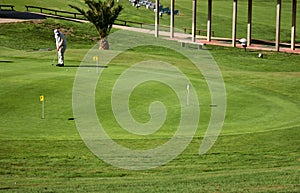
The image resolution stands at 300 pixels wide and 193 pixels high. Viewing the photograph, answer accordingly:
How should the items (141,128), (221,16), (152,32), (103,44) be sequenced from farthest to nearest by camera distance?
(221,16)
(152,32)
(103,44)
(141,128)

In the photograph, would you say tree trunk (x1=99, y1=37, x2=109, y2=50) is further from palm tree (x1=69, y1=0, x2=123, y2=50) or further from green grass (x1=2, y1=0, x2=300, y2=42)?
green grass (x1=2, y1=0, x2=300, y2=42)

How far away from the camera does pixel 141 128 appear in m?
27.9

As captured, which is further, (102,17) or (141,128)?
(102,17)

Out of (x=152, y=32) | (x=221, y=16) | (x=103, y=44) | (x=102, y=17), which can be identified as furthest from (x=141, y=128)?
(x=221, y=16)

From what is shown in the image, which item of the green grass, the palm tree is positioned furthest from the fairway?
the green grass

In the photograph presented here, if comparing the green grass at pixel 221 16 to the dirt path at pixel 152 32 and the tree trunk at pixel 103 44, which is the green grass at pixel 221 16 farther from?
the tree trunk at pixel 103 44

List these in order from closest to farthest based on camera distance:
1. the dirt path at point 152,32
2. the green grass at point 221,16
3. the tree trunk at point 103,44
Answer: the tree trunk at point 103,44
the dirt path at point 152,32
the green grass at point 221,16

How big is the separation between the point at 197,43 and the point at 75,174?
42.6 metres

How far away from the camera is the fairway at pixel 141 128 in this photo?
68.9 ft

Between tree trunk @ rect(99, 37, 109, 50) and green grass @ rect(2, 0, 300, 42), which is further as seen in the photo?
green grass @ rect(2, 0, 300, 42)

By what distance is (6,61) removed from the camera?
44625 millimetres

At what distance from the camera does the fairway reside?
21000mm

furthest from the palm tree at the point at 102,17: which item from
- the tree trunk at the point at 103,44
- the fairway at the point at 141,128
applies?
the fairway at the point at 141,128

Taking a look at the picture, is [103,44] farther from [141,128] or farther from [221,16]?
[221,16]
